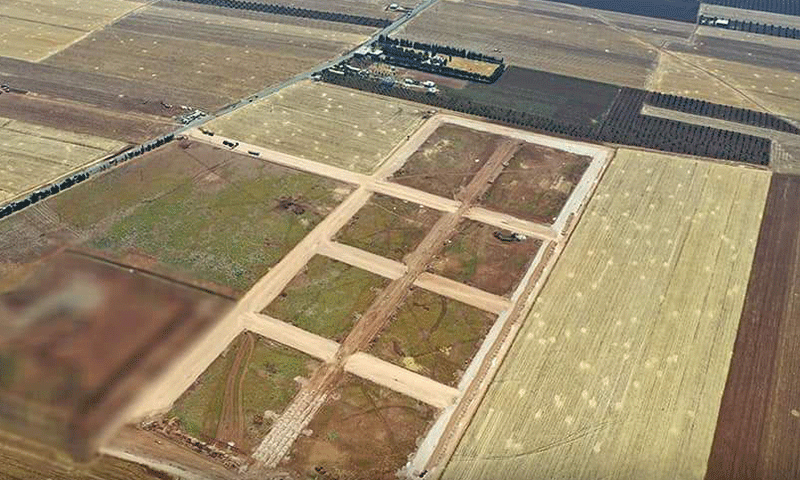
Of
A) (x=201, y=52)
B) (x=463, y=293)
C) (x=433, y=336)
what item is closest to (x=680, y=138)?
(x=463, y=293)

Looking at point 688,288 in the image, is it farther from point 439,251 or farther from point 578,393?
point 439,251

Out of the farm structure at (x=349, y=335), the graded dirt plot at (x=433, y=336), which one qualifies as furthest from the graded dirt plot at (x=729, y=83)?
the graded dirt plot at (x=433, y=336)

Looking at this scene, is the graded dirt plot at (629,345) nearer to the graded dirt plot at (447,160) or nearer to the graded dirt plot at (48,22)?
the graded dirt plot at (447,160)

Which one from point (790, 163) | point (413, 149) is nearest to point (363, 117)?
point (413, 149)

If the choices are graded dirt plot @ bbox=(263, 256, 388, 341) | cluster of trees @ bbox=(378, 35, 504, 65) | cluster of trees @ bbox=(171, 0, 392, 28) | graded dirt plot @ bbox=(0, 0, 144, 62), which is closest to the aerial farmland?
graded dirt plot @ bbox=(263, 256, 388, 341)

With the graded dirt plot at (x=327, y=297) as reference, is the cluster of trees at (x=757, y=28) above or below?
above
